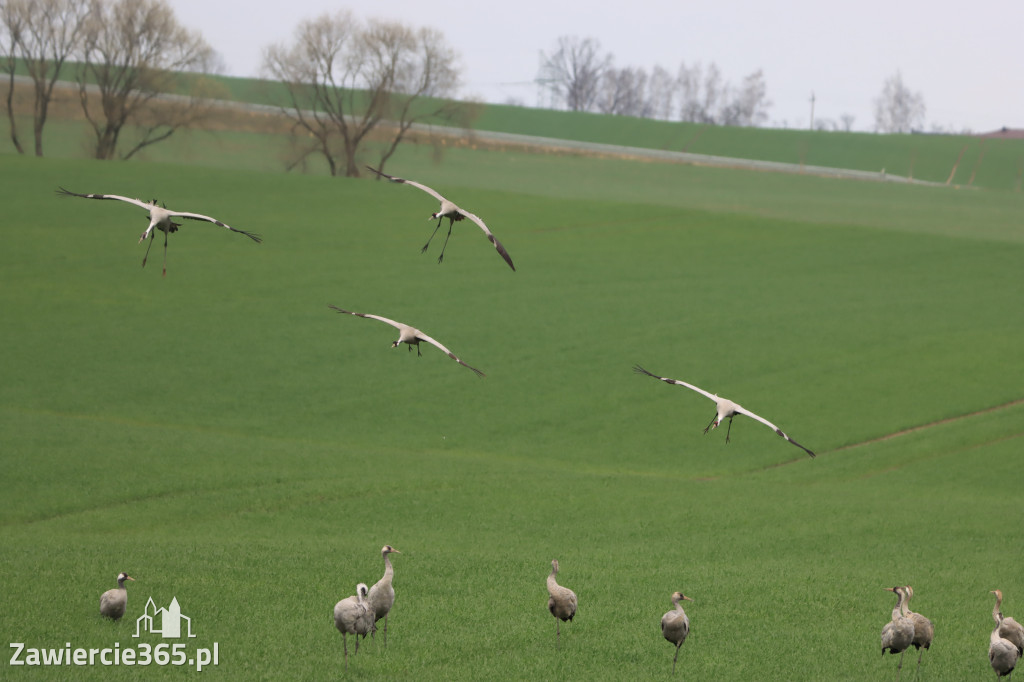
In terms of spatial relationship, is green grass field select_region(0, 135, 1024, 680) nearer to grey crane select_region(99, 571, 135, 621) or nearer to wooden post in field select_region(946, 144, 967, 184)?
grey crane select_region(99, 571, 135, 621)

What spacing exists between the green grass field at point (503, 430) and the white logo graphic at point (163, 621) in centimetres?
23

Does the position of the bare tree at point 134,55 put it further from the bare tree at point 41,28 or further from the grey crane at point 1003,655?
the grey crane at point 1003,655

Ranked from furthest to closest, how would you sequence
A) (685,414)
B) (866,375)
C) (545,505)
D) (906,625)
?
(866,375), (685,414), (545,505), (906,625)

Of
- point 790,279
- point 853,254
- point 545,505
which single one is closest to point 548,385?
point 545,505

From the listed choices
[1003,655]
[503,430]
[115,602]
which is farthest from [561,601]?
[503,430]

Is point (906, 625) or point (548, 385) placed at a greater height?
point (906, 625)

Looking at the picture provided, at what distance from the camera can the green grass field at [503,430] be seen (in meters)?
12.9

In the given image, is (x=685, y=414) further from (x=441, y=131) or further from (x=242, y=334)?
(x=441, y=131)

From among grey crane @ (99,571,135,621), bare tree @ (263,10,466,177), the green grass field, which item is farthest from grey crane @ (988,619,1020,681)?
bare tree @ (263,10,466,177)

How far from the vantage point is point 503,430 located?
2747 centimetres

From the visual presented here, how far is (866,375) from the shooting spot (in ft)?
105

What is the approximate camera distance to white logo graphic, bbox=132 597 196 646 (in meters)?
11.8

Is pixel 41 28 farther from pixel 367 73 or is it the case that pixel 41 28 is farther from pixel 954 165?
pixel 954 165

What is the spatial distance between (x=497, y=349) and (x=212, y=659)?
2289 centimetres
